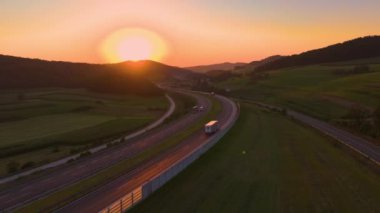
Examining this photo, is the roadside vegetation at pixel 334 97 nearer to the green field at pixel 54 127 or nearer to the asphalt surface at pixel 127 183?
the asphalt surface at pixel 127 183

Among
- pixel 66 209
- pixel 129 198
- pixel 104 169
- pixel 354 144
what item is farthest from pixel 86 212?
pixel 354 144

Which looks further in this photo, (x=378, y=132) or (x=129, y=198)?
(x=378, y=132)

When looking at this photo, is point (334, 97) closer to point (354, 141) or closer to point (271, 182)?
point (354, 141)

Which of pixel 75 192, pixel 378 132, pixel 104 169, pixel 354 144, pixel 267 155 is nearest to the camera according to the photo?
pixel 75 192

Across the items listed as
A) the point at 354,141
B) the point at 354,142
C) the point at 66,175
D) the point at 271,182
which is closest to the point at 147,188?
the point at 271,182

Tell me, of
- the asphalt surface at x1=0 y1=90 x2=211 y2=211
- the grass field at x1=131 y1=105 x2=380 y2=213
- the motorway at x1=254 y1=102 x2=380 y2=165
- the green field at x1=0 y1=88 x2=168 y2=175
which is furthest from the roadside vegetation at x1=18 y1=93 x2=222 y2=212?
the motorway at x1=254 y1=102 x2=380 y2=165

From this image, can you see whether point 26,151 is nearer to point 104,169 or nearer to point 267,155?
point 104,169

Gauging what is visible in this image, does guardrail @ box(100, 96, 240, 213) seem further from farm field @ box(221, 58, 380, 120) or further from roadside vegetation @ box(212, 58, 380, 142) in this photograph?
farm field @ box(221, 58, 380, 120)
